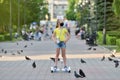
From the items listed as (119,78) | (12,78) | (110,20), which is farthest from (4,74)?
(110,20)

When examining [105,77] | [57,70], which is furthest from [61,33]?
[105,77]

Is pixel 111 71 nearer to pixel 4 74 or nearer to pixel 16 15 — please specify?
pixel 4 74

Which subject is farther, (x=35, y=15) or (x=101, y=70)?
(x=35, y=15)

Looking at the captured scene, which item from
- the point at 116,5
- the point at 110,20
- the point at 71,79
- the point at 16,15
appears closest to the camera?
the point at 71,79

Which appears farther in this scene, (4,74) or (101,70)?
(101,70)

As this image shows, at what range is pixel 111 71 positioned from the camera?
18156 mm

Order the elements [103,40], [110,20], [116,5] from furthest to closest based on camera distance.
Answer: [110,20] < [103,40] < [116,5]

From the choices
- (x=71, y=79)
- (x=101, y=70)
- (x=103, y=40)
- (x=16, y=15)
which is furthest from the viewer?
(x=16, y=15)

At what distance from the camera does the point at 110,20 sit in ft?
209

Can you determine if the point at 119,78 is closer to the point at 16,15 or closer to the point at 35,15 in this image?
the point at 16,15

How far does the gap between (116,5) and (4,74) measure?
21412 millimetres

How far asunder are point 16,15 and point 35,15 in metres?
18.8

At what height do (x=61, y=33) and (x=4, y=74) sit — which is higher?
(x=61, y=33)

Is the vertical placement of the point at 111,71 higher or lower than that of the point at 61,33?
lower
